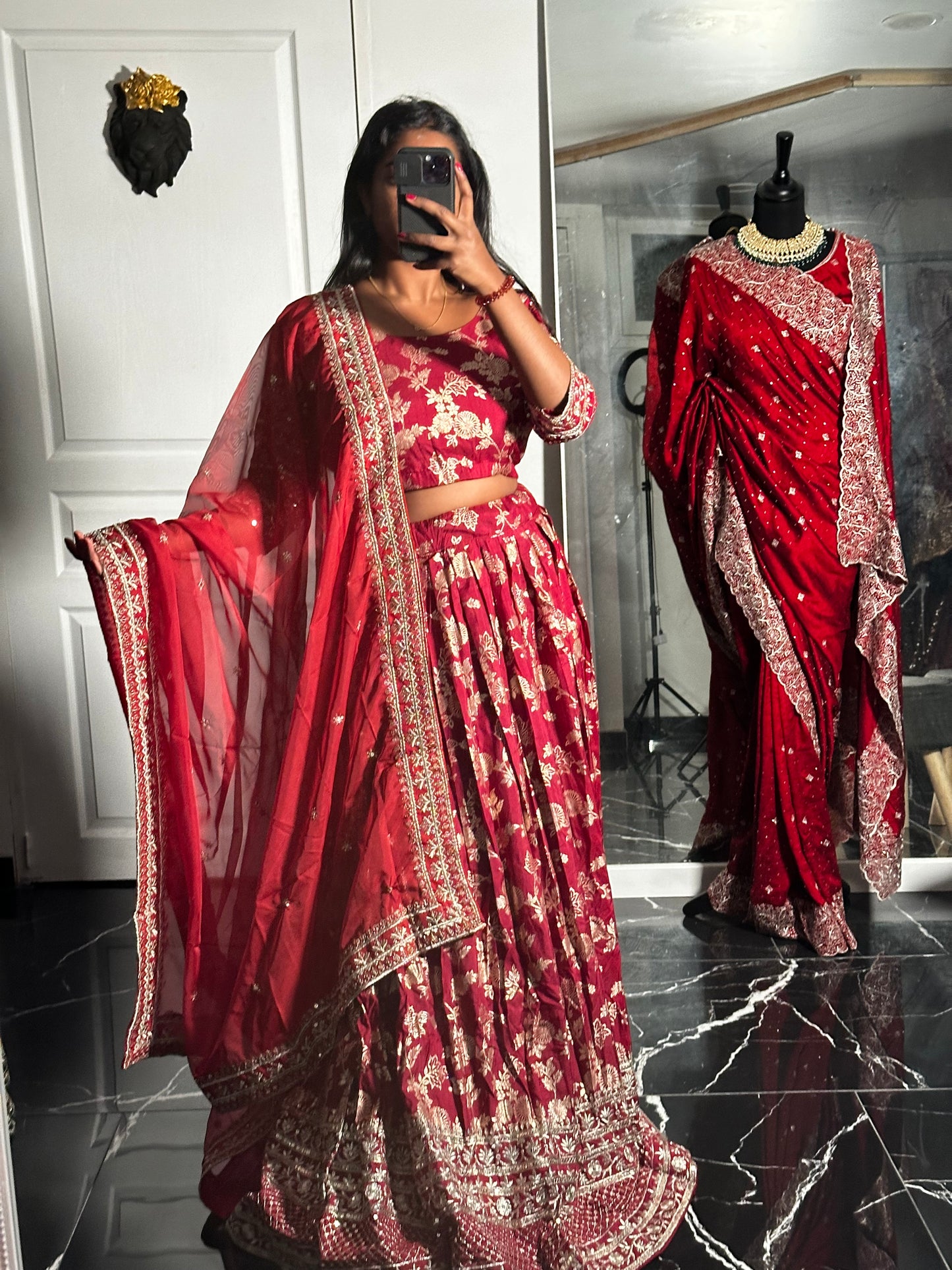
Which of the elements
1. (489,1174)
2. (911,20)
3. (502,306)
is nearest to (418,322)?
(502,306)

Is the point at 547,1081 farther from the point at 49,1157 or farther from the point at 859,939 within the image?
the point at 859,939

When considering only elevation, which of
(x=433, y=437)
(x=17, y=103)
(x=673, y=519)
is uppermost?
(x=17, y=103)

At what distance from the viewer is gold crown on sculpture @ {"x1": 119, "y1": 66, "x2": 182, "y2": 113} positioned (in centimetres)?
226

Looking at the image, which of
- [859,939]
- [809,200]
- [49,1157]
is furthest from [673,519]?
[49,1157]

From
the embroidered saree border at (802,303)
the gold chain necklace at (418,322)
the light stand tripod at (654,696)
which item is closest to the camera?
the gold chain necklace at (418,322)

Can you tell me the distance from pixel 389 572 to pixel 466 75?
4.51ft

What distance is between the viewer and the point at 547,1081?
1.39 metres

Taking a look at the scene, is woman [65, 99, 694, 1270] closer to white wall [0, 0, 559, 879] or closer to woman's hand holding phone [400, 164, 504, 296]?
woman's hand holding phone [400, 164, 504, 296]

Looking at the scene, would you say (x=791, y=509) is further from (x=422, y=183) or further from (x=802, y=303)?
(x=422, y=183)

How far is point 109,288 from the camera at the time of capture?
2.39m

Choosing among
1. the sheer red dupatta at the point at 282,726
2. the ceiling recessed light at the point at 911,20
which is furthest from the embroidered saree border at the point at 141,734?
the ceiling recessed light at the point at 911,20

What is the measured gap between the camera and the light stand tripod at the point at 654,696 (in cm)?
233

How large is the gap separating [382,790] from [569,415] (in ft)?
1.57

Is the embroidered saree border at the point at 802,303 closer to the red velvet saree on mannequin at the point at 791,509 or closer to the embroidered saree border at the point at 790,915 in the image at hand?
the red velvet saree on mannequin at the point at 791,509
